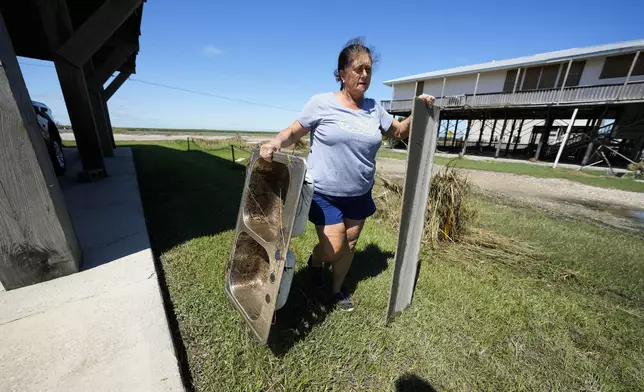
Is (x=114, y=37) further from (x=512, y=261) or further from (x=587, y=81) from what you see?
(x=587, y=81)

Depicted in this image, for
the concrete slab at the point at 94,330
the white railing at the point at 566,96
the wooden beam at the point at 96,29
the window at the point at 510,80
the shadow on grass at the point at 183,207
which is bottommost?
the shadow on grass at the point at 183,207

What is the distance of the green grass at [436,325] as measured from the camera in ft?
5.05

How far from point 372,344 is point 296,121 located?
1.60 m

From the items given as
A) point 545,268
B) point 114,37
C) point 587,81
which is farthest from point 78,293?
point 587,81

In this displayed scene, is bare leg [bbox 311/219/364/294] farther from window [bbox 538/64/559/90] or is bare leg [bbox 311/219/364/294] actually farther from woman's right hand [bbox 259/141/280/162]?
window [bbox 538/64/559/90]

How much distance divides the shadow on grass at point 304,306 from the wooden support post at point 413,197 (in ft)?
1.75

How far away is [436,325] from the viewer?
1.96 m

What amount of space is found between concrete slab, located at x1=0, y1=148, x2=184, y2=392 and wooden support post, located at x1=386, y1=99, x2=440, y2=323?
1440mm

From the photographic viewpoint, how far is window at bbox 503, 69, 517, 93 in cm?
1792

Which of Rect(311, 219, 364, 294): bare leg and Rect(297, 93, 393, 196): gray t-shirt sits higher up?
Rect(297, 93, 393, 196): gray t-shirt

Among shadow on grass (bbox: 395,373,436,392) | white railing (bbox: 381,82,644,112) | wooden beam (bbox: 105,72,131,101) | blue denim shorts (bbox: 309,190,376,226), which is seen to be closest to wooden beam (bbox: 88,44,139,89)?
wooden beam (bbox: 105,72,131,101)

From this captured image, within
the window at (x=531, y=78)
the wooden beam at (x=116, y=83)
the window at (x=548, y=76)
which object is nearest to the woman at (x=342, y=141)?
the wooden beam at (x=116, y=83)

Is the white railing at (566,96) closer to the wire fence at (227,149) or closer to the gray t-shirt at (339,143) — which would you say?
the wire fence at (227,149)

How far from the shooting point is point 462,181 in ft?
11.2
